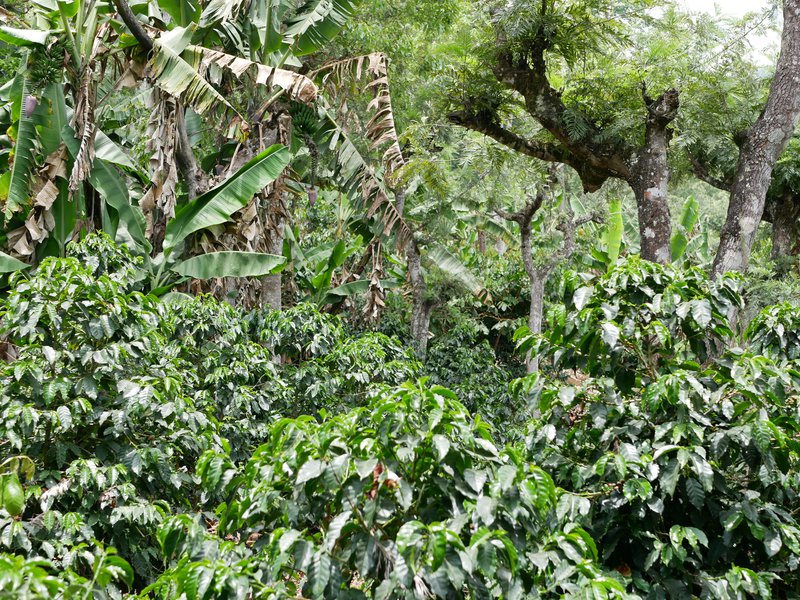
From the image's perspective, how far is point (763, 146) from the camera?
7.45m

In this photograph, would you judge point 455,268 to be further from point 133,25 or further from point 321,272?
point 133,25

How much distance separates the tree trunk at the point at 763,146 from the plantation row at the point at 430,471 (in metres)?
3.26

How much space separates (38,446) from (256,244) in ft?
17.8

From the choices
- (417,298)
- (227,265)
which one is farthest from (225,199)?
(417,298)

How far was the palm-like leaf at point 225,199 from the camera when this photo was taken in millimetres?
8398

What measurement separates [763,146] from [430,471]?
607cm

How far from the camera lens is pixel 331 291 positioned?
11.7m

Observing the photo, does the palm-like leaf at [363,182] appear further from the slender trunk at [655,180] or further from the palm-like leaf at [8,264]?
the palm-like leaf at [8,264]

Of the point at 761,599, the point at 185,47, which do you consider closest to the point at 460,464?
the point at 761,599

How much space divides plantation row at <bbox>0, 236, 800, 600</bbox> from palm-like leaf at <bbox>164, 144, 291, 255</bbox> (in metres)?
3.01

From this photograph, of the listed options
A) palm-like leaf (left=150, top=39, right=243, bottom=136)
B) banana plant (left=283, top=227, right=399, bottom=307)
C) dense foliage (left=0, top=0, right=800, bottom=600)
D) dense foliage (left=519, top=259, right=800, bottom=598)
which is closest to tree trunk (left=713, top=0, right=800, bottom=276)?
dense foliage (left=0, top=0, right=800, bottom=600)

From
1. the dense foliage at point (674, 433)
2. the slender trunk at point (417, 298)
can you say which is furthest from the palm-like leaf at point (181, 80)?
the dense foliage at point (674, 433)

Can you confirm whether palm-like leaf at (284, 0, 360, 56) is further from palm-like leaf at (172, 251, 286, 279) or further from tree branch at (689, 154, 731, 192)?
tree branch at (689, 154, 731, 192)

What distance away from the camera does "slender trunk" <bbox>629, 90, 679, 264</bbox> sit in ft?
26.1
